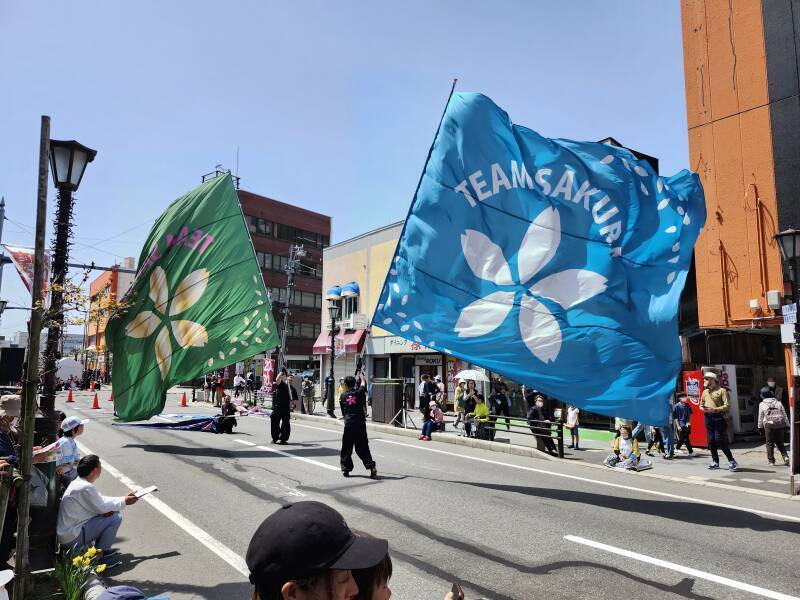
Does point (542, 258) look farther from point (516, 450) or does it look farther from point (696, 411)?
point (696, 411)

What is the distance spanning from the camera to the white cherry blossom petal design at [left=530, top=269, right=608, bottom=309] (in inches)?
305

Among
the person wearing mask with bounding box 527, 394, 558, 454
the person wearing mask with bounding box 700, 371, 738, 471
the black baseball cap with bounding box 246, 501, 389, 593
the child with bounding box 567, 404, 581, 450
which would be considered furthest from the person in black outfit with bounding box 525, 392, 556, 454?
the black baseball cap with bounding box 246, 501, 389, 593

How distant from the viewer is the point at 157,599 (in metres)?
2.42

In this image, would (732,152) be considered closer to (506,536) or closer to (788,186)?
(788,186)

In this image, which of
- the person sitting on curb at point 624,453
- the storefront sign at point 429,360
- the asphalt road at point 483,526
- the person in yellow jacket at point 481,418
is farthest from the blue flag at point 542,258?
the storefront sign at point 429,360

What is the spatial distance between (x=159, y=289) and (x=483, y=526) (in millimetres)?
7899

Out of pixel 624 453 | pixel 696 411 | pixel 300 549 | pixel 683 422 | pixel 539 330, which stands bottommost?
pixel 624 453

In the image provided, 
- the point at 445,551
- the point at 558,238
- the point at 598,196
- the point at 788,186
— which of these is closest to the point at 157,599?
the point at 445,551

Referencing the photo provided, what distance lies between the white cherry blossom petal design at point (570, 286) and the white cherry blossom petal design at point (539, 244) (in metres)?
0.23

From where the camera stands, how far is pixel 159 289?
1109 cm

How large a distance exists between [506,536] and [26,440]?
504 centimetres

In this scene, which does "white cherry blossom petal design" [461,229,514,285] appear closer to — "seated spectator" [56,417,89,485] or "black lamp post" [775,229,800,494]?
"seated spectator" [56,417,89,485]

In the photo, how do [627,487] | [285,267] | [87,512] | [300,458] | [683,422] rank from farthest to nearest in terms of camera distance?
[285,267]
[683,422]
[300,458]
[627,487]
[87,512]

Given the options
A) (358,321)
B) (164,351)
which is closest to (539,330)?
(164,351)
